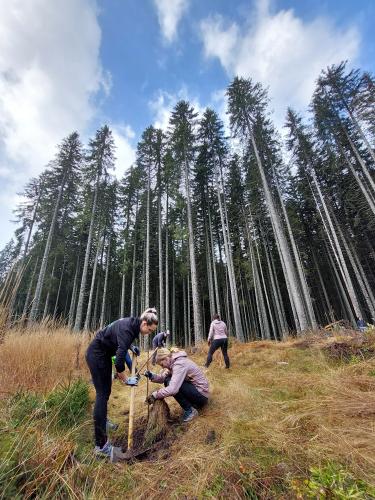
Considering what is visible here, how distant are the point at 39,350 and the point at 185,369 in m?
2.91

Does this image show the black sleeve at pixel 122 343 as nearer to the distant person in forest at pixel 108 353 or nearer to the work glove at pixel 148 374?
the distant person in forest at pixel 108 353

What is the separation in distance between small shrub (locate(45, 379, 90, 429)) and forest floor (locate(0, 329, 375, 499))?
1cm

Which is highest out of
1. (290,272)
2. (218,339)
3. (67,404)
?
(290,272)

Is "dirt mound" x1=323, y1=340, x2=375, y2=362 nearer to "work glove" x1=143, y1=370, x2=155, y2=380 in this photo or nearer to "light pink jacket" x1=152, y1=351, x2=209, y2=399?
"light pink jacket" x1=152, y1=351, x2=209, y2=399

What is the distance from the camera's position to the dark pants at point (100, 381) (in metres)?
2.92

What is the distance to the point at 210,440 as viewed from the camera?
8.96 feet

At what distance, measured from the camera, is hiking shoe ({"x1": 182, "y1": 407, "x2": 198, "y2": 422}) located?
3.48 metres

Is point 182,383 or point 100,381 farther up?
point 100,381

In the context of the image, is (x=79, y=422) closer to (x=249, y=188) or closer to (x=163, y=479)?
(x=163, y=479)

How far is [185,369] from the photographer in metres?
3.64

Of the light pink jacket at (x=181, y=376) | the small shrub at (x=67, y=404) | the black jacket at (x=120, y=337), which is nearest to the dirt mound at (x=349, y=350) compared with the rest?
the light pink jacket at (x=181, y=376)

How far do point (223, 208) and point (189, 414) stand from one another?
14742mm

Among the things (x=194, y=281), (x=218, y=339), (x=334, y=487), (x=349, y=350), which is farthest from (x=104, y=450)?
(x=194, y=281)

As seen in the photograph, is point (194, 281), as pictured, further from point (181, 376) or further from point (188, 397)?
point (181, 376)
